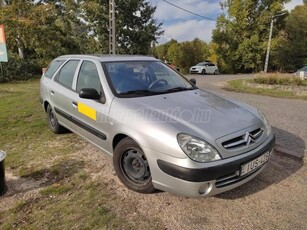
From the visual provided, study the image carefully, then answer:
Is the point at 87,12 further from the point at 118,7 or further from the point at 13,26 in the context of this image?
the point at 13,26

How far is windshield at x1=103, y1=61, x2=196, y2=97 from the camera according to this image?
3.46 meters

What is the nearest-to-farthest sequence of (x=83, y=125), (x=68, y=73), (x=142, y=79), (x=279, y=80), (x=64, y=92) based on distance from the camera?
(x=142, y=79), (x=83, y=125), (x=64, y=92), (x=68, y=73), (x=279, y=80)

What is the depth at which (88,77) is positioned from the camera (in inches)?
153

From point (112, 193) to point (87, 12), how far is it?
2152cm

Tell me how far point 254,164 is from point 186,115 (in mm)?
900

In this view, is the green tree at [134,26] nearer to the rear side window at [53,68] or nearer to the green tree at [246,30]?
the green tree at [246,30]

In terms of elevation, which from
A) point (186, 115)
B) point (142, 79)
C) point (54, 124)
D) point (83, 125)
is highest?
point (142, 79)

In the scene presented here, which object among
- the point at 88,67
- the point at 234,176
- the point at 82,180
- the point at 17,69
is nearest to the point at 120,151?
the point at 82,180

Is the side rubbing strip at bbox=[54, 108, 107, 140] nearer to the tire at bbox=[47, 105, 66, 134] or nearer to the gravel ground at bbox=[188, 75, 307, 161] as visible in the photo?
the tire at bbox=[47, 105, 66, 134]

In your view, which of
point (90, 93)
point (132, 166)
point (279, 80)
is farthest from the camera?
point (279, 80)

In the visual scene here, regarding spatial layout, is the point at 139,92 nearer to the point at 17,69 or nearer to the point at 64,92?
the point at 64,92

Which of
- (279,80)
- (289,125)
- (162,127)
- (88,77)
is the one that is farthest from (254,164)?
(279,80)

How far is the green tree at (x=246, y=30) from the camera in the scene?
31.8m

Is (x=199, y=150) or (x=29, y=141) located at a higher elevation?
(x=199, y=150)
